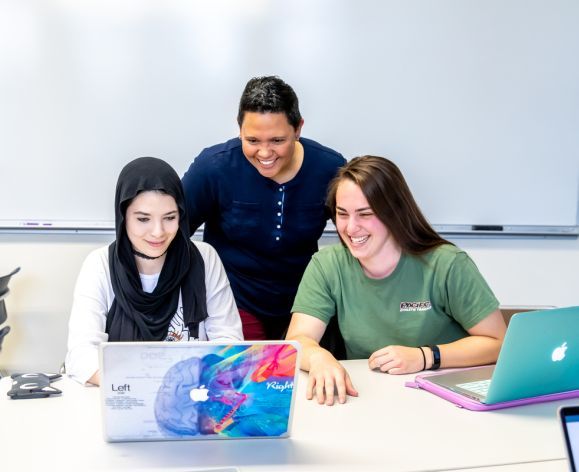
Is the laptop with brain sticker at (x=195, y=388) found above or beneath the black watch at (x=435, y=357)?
above

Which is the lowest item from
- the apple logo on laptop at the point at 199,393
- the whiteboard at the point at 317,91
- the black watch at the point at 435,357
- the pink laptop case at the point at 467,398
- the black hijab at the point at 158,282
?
the pink laptop case at the point at 467,398

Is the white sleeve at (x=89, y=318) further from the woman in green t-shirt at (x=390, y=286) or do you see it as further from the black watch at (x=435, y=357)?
the black watch at (x=435, y=357)

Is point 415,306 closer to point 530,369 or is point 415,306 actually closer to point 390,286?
point 390,286

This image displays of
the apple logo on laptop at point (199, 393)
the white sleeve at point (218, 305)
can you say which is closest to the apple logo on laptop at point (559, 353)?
the apple logo on laptop at point (199, 393)

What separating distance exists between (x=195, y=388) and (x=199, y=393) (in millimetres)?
14

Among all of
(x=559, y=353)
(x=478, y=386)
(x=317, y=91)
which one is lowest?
(x=478, y=386)

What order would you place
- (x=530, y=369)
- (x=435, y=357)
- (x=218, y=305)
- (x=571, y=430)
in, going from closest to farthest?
(x=571, y=430) < (x=530, y=369) < (x=435, y=357) < (x=218, y=305)

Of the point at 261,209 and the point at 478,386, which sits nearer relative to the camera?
the point at 478,386

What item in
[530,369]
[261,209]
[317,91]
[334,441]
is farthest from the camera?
[317,91]

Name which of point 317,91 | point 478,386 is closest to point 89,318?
point 478,386

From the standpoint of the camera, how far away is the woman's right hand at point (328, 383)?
1557mm

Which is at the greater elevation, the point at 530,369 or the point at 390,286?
the point at 390,286

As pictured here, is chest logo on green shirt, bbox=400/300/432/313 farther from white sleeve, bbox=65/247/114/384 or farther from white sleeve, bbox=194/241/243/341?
white sleeve, bbox=65/247/114/384

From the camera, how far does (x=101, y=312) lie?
6.00ft
